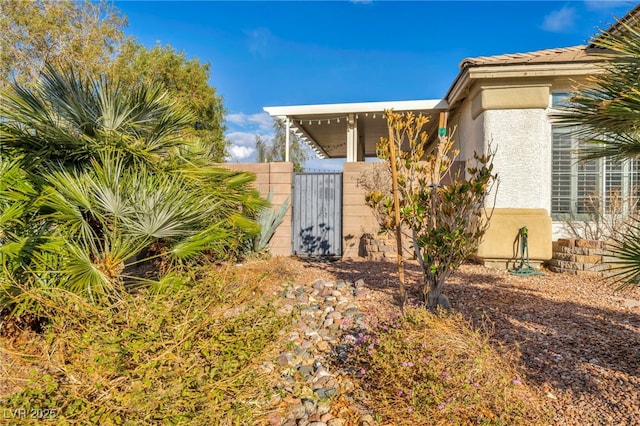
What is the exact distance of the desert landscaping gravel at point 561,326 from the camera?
2332 millimetres

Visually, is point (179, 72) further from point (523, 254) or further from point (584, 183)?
point (584, 183)

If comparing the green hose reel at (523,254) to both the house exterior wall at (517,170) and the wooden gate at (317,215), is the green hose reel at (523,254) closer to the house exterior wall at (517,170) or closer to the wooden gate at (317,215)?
the house exterior wall at (517,170)

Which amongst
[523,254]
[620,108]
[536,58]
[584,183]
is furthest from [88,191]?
[584,183]

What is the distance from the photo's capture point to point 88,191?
3236 mm

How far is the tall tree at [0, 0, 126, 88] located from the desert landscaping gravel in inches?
507

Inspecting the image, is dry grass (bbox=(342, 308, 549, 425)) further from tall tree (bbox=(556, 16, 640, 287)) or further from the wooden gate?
the wooden gate

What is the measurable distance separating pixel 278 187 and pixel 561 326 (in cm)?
578

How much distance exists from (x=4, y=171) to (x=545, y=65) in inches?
299

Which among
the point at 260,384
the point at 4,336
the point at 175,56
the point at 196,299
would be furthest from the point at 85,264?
the point at 175,56

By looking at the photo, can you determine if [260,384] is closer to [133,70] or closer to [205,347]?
[205,347]

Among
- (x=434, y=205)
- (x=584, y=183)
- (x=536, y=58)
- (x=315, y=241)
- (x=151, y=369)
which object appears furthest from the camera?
(x=315, y=241)

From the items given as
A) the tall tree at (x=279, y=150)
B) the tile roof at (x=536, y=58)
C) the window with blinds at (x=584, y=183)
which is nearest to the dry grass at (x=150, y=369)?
the tile roof at (x=536, y=58)

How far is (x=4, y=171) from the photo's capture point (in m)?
3.05

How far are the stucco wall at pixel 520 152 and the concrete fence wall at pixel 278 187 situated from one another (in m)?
4.13
